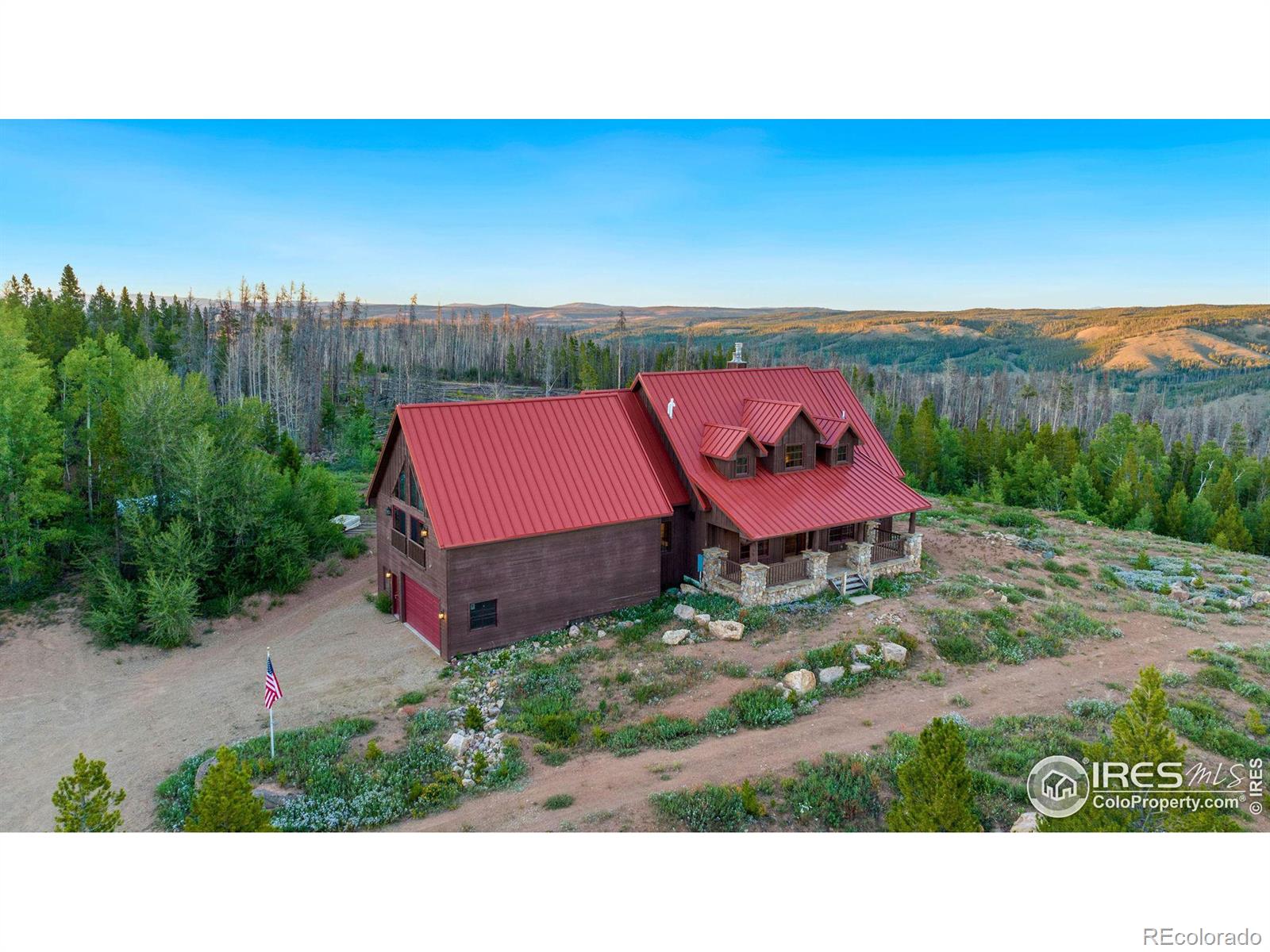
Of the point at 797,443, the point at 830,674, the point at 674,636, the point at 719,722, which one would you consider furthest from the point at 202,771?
the point at 797,443

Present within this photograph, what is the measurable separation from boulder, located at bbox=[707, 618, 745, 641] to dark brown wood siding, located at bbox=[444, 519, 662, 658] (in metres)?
2.59

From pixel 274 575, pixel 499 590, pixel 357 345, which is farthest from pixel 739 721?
pixel 357 345

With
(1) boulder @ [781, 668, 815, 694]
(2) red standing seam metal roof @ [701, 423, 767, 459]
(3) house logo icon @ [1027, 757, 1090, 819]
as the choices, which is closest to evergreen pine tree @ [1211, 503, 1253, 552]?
(2) red standing seam metal roof @ [701, 423, 767, 459]

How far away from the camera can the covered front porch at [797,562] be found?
21875mm

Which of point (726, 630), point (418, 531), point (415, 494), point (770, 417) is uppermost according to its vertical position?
point (770, 417)

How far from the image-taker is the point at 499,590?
757 inches

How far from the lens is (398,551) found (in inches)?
841

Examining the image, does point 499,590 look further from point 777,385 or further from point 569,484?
point 777,385

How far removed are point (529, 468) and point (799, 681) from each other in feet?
29.6

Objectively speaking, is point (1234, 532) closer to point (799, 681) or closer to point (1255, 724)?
point (1255, 724)

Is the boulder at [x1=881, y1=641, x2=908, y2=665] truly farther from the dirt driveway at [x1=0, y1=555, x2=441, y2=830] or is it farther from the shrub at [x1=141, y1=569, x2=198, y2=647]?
the shrub at [x1=141, y1=569, x2=198, y2=647]

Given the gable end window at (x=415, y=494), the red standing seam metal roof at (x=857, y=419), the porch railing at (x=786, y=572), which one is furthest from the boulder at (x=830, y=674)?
the gable end window at (x=415, y=494)

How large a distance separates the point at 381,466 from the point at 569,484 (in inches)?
234

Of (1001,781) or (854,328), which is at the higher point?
(854,328)
